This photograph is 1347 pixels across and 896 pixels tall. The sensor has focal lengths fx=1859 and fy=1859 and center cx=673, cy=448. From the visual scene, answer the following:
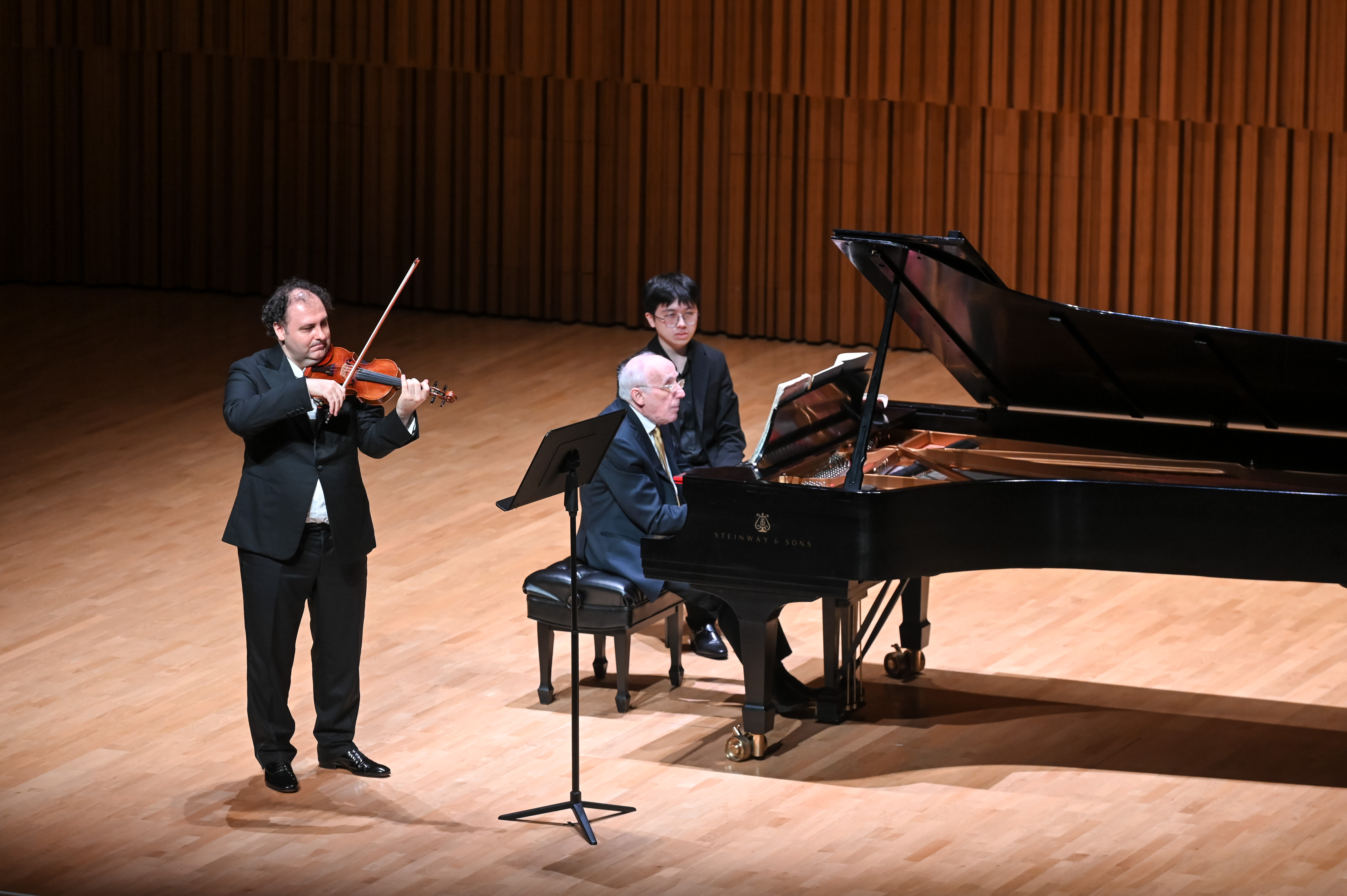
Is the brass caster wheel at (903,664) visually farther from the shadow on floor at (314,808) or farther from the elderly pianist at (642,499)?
the shadow on floor at (314,808)

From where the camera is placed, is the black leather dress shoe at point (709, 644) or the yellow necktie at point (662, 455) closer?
the yellow necktie at point (662, 455)

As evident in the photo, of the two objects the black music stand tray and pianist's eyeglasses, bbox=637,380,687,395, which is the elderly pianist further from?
the black music stand tray

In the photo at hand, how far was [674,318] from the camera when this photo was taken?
564cm

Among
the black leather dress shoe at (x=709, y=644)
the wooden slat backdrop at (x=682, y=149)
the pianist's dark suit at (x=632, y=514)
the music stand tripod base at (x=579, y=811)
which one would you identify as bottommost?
the music stand tripod base at (x=579, y=811)

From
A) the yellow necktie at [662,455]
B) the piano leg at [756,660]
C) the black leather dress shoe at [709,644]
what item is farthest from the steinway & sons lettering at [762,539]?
the black leather dress shoe at [709,644]

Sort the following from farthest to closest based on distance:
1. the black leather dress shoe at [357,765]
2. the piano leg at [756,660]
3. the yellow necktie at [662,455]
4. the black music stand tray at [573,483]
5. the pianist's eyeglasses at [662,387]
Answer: the yellow necktie at [662,455] < the pianist's eyeglasses at [662,387] < the black leather dress shoe at [357,765] < the piano leg at [756,660] < the black music stand tray at [573,483]

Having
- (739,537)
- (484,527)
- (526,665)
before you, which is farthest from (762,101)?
(739,537)

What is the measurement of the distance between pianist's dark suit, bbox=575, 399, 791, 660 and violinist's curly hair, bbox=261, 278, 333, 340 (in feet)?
2.80

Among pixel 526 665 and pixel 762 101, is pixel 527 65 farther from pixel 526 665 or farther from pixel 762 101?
pixel 526 665

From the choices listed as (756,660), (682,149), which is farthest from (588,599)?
(682,149)

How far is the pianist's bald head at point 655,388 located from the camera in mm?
5008

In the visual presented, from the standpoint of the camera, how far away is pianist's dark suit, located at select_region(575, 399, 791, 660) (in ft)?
16.6

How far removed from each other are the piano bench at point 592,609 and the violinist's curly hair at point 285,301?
1.08 m

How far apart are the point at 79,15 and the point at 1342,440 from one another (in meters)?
7.89
